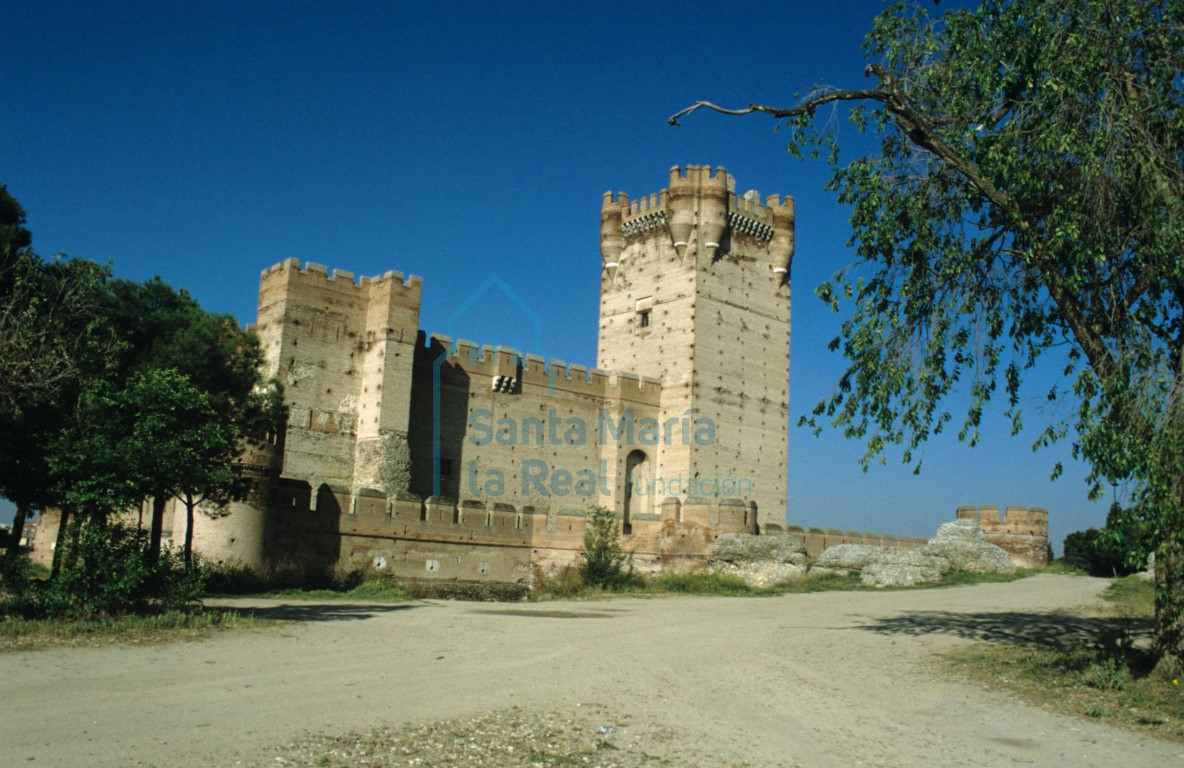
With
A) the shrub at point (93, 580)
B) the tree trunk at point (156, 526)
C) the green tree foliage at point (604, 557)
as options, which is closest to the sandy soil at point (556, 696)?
the shrub at point (93, 580)

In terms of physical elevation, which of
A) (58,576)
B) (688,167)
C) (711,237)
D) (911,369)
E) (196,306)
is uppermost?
(688,167)

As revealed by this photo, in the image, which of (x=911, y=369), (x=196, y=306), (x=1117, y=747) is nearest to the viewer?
(x=1117, y=747)

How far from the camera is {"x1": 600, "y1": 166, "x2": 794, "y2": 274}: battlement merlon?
3475cm

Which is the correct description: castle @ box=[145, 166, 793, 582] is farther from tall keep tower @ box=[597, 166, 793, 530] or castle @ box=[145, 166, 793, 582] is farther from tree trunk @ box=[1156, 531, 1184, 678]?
tree trunk @ box=[1156, 531, 1184, 678]

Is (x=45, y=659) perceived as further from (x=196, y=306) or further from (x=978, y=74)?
(x=978, y=74)

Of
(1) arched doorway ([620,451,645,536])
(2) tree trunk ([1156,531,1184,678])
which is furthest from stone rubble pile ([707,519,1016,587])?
(2) tree trunk ([1156,531,1184,678])

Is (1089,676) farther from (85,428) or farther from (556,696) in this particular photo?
(85,428)

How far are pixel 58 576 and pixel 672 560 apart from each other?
61.9 feet

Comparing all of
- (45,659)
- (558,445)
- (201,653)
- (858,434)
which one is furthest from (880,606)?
(558,445)

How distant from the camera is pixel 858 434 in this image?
12.2m

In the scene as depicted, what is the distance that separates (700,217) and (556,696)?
28.4 metres

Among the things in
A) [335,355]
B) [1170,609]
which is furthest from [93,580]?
[335,355]

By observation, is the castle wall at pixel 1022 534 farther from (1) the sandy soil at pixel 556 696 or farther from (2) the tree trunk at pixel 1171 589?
(2) the tree trunk at pixel 1171 589

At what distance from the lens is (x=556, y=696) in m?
8.11
